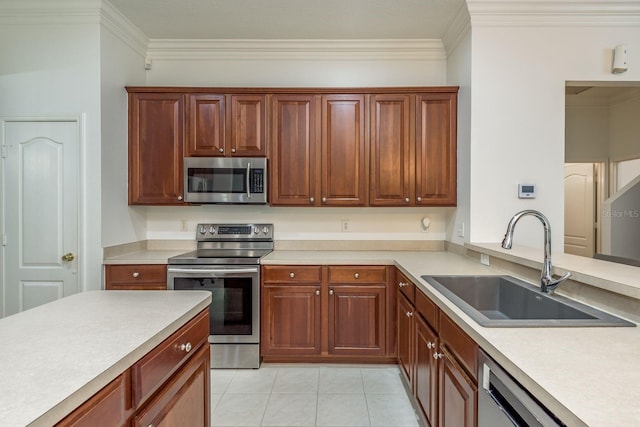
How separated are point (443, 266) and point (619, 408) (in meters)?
1.70

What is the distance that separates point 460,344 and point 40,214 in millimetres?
3084

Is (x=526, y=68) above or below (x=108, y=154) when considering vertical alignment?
above

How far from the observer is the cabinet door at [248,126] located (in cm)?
301

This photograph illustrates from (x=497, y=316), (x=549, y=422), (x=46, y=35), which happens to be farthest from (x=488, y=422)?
(x=46, y=35)

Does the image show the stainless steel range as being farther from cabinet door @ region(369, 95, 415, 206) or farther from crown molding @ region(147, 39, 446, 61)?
crown molding @ region(147, 39, 446, 61)

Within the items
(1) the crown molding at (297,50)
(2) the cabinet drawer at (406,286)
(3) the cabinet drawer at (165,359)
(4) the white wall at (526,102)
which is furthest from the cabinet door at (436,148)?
(3) the cabinet drawer at (165,359)

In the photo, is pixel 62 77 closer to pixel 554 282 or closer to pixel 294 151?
pixel 294 151

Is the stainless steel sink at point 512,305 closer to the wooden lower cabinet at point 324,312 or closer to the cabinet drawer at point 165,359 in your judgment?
the wooden lower cabinet at point 324,312

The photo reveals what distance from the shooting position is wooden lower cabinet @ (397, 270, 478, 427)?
1.30m

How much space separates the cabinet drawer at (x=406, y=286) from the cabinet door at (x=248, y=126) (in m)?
1.54

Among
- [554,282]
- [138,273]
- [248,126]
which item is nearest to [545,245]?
[554,282]

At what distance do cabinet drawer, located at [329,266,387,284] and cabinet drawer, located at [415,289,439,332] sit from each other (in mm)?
689

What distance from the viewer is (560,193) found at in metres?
2.65

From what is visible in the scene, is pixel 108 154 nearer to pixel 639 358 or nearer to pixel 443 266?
pixel 443 266
